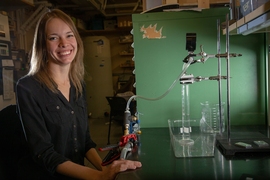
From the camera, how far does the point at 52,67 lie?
3.95 feet

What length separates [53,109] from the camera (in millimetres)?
1126

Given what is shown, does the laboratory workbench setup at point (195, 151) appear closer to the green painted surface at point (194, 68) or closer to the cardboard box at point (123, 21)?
the green painted surface at point (194, 68)

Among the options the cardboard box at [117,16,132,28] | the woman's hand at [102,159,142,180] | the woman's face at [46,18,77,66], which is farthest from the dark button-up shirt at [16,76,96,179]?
the cardboard box at [117,16,132,28]

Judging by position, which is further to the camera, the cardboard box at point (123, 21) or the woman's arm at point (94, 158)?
the cardboard box at point (123, 21)

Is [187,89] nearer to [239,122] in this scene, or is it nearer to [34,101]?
[239,122]

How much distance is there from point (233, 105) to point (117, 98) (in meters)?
2.19

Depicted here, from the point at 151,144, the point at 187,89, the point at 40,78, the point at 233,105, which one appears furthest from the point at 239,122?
the point at 40,78

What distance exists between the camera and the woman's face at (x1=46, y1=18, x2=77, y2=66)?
1143 mm

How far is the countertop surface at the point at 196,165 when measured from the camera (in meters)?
0.76

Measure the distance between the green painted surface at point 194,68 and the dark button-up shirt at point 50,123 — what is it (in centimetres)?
42

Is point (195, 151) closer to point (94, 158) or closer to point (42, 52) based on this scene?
point (94, 158)

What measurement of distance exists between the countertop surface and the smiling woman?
22 cm

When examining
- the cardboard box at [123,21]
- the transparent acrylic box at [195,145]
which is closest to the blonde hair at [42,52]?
the transparent acrylic box at [195,145]

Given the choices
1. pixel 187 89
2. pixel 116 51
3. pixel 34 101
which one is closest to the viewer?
pixel 34 101
